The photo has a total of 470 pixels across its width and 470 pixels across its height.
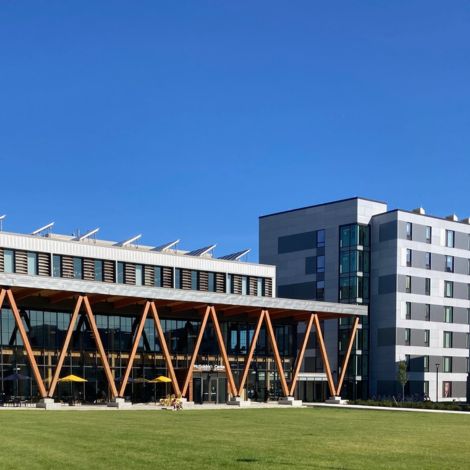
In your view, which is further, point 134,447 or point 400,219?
point 400,219

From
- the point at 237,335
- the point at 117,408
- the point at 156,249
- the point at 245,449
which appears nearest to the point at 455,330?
the point at 237,335

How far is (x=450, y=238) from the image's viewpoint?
305ft

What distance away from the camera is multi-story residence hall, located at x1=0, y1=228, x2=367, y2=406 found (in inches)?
2329

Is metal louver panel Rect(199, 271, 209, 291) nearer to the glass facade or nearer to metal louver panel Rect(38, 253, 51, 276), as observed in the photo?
the glass facade

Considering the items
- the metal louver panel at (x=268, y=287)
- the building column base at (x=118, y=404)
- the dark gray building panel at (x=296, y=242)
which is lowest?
the building column base at (x=118, y=404)

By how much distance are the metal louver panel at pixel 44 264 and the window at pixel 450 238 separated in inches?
1897

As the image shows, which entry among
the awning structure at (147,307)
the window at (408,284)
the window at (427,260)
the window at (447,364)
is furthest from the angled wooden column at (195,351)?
the window at (447,364)

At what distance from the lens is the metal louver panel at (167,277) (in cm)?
6975

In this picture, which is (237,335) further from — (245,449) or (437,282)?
(245,449)

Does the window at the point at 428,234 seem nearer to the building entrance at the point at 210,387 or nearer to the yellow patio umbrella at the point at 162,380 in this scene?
the building entrance at the point at 210,387

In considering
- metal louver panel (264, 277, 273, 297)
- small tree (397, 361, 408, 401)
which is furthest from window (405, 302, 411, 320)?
metal louver panel (264, 277, 273, 297)

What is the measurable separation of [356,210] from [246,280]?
58.4 feet

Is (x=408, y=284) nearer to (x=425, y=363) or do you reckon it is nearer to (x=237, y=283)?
(x=425, y=363)

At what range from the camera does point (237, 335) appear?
73562mm
